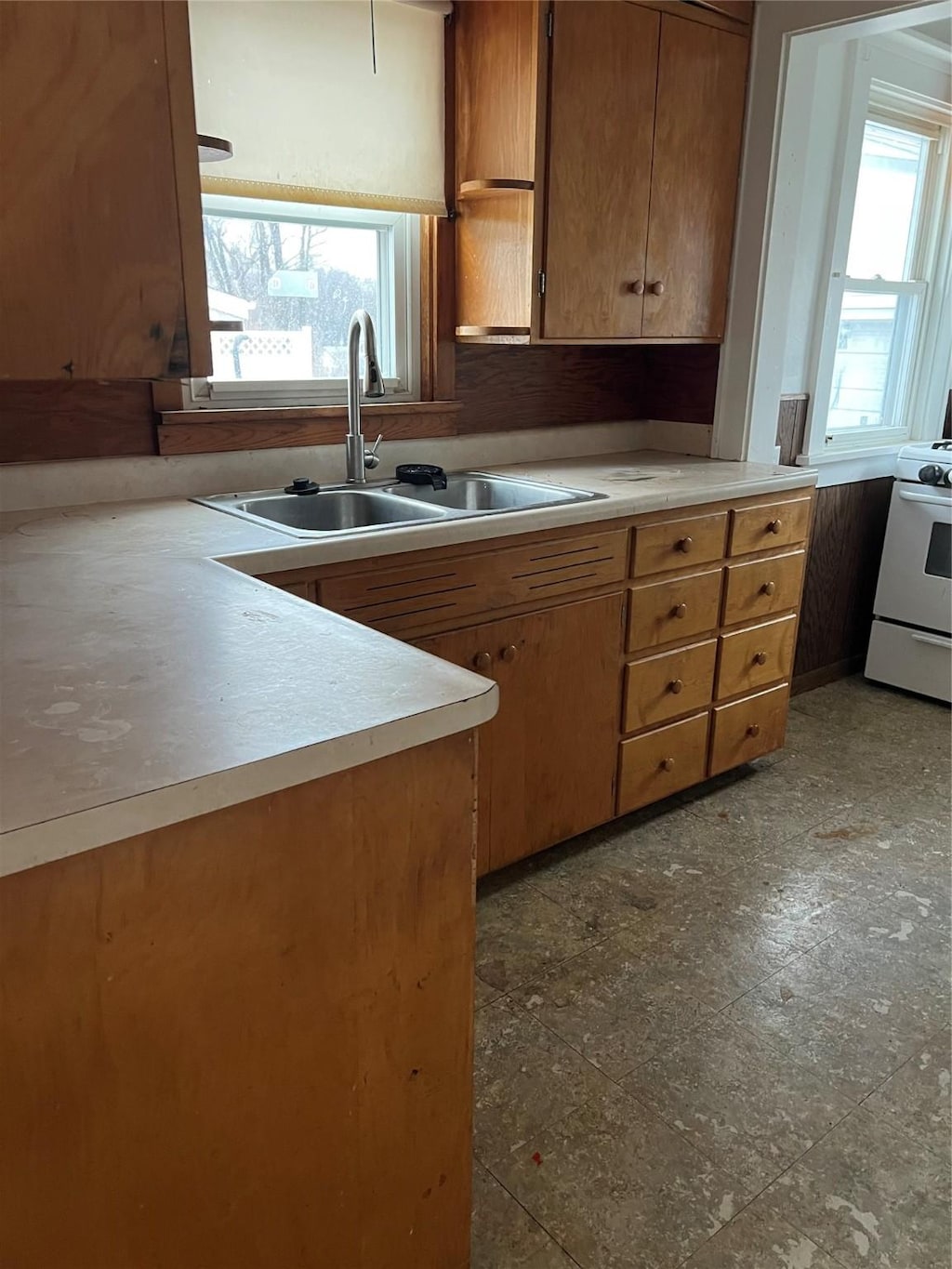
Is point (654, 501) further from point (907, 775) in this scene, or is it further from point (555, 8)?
Result: point (907, 775)

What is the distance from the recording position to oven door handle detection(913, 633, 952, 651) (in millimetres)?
3541

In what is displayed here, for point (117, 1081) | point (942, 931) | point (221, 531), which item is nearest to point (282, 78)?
point (221, 531)

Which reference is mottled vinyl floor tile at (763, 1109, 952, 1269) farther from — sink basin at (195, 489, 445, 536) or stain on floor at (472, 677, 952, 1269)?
sink basin at (195, 489, 445, 536)

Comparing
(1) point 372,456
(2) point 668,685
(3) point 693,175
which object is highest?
(3) point 693,175

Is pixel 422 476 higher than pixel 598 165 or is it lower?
lower

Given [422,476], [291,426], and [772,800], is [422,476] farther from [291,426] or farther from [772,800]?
[772,800]

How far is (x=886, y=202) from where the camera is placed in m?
3.61

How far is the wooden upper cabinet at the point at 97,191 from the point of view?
1021mm

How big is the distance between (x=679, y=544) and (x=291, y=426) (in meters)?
1.08

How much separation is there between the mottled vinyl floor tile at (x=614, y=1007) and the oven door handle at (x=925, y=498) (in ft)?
7.45

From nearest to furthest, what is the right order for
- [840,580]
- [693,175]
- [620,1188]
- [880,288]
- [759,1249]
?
[759,1249] < [620,1188] < [693,175] < [880,288] < [840,580]

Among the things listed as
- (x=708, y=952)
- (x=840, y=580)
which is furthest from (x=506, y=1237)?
(x=840, y=580)

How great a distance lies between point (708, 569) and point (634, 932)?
3.34 feet

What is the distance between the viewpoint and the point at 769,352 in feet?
9.85
